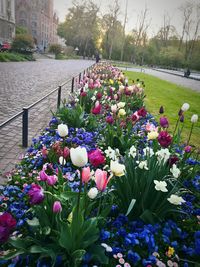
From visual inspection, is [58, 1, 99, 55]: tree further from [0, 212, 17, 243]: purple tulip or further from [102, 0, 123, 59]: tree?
[0, 212, 17, 243]: purple tulip

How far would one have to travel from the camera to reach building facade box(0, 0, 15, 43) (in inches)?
1983

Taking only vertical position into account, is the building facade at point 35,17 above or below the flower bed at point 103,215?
above

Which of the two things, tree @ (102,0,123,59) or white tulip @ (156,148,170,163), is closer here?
white tulip @ (156,148,170,163)

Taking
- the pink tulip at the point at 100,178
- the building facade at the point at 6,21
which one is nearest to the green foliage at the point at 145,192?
the pink tulip at the point at 100,178

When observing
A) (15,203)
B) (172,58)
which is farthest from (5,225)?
(172,58)

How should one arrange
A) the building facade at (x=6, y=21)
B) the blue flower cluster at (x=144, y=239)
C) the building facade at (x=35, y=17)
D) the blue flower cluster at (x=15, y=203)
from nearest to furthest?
the blue flower cluster at (x=144, y=239) → the blue flower cluster at (x=15, y=203) → the building facade at (x=6, y=21) → the building facade at (x=35, y=17)

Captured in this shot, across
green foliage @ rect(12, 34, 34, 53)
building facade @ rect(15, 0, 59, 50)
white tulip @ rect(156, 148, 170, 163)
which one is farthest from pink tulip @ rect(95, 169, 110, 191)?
building facade @ rect(15, 0, 59, 50)

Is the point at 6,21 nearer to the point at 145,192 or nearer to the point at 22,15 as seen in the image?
the point at 22,15

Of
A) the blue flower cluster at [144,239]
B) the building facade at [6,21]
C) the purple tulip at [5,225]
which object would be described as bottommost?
the blue flower cluster at [144,239]

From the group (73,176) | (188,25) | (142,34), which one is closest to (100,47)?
(142,34)

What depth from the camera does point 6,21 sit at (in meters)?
52.0

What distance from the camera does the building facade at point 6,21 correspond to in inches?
1983

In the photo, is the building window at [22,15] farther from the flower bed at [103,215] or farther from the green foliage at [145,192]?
the green foliage at [145,192]

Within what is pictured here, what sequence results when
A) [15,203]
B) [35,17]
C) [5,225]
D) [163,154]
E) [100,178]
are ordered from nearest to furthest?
1. [5,225]
2. [100,178]
3. [163,154]
4. [15,203]
5. [35,17]
